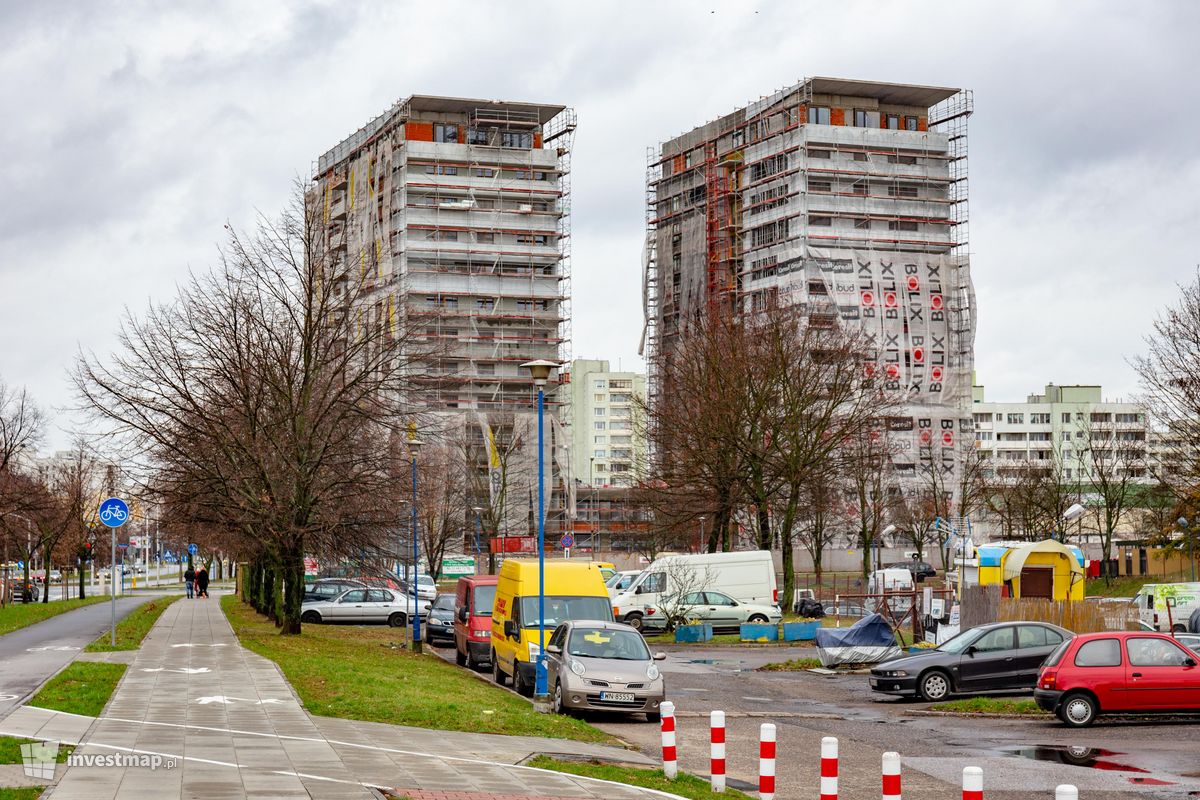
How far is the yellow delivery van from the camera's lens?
83.4ft

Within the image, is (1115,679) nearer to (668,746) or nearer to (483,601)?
(668,746)

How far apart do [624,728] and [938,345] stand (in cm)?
8573

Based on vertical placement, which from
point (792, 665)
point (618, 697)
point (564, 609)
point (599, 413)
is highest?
point (599, 413)

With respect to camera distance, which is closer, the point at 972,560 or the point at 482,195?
the point at 972,560

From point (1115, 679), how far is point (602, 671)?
7.82 metres

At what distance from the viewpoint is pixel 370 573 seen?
36.2m

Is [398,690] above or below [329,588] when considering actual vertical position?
below

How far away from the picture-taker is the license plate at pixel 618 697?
21.5 metres

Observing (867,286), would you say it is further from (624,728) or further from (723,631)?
(624,728)

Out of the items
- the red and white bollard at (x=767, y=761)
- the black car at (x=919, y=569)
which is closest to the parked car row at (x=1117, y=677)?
the red and white bollard at (x=767, y=761)

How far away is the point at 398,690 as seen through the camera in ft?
70.3

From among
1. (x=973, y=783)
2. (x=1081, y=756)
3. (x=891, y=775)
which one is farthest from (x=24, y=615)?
(x=973, y=783)

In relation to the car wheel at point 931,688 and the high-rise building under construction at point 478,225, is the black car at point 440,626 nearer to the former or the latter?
the car wheel at point 931,688

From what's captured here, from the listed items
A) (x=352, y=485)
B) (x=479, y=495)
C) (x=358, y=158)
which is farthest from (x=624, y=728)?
(x=358, y=158)
